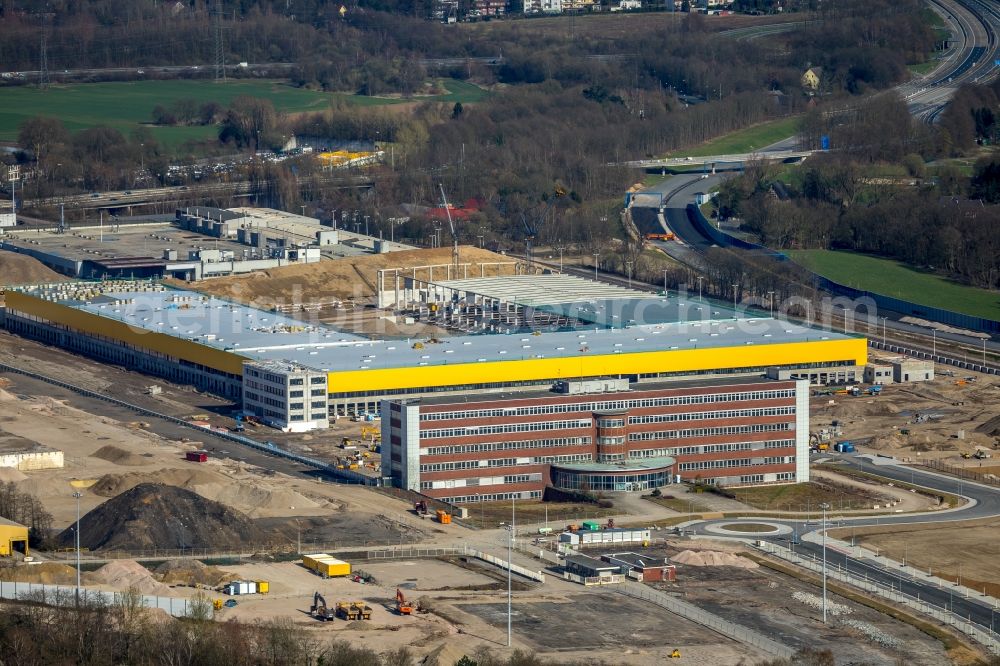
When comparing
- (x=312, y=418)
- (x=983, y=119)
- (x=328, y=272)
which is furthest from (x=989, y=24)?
(x=312, y=418)

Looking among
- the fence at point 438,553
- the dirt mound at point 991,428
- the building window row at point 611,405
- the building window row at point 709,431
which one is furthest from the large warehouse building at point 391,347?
the fence at point 438,553

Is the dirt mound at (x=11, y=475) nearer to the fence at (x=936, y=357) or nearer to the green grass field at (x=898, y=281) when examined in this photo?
the fence at (x=936, y=357)

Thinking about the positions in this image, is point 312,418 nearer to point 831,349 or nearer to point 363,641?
point 831,349

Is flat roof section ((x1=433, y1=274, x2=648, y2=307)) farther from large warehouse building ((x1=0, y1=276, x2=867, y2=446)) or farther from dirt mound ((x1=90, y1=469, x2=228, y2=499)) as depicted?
dirt mound ((x1=90, y1=469, x2=228, y2=499))

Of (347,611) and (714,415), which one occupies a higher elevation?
(714,415)

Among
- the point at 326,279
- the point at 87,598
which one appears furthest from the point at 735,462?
the point at 326,279

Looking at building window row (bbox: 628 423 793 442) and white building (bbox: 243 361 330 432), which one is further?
white building (bbox: 243 361 330 432)

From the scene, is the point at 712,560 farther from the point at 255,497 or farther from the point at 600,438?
the point at 255,497

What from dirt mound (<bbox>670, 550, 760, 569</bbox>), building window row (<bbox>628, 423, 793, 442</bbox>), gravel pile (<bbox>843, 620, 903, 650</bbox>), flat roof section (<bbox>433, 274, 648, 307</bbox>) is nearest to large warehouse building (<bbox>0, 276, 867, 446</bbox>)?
flat roof section (<bbox>433, 274, 648, 307</bbox>)
